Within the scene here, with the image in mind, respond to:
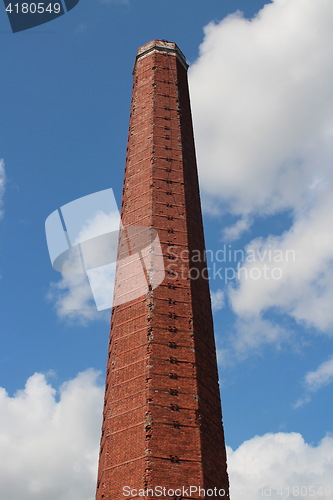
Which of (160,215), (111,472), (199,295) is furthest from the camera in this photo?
(160,215)

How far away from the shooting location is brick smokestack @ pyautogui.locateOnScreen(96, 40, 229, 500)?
41.1 ft

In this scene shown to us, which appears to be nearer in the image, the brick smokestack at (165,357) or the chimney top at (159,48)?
the brick smokestack at (165,357)

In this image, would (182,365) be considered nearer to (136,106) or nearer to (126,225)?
(126,225)

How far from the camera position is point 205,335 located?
15750 mm

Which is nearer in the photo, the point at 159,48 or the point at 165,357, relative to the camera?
the point at 165,357

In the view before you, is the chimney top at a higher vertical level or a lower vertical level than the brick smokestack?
higher

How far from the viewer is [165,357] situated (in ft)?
46.7

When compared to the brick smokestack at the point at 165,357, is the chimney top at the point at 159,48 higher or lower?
higher

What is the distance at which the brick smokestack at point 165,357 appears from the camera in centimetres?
1252

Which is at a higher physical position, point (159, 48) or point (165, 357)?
point (159, 48)

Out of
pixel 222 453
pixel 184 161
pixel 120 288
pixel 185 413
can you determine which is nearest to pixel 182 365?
pixel 185 413

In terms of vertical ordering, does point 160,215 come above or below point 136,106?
below

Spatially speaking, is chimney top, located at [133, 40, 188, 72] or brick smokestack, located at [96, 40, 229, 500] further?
chimney top, located at [133, 40, 188, 72]

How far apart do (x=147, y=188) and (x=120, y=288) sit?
13.5ft
